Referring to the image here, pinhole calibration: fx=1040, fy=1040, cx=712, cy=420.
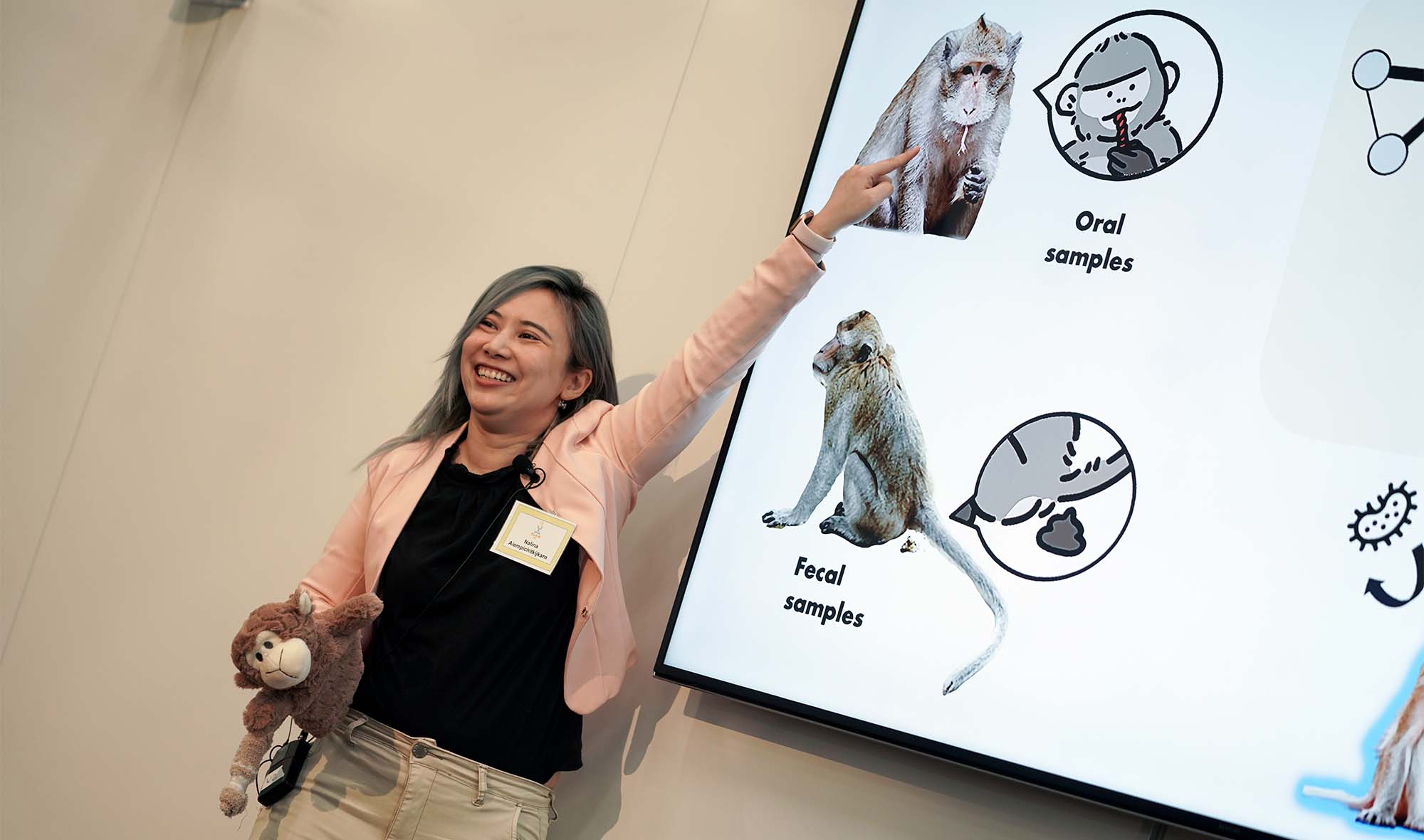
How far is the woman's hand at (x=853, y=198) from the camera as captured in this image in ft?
5.05

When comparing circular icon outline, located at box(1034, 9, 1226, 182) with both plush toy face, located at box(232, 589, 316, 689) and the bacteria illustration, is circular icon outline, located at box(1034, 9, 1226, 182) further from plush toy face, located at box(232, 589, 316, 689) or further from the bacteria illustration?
plush toy face, located at box(232, 589, 316, 689)

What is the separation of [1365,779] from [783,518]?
3.06 feet

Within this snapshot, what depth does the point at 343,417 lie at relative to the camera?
7.62 ft

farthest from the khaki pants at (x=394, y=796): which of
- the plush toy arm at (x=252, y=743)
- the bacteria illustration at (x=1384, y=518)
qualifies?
the bacteria illustration at (x=1384, y=518)

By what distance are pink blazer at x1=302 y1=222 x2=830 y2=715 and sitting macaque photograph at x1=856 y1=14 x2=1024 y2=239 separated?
41 centimetres

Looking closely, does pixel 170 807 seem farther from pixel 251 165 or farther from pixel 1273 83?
pixel 1273 83

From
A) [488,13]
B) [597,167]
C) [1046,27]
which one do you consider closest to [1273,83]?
[1046,27]

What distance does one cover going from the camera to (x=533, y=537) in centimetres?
164

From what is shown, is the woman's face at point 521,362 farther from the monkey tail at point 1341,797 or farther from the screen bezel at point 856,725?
the monkey tail at point 1341,797

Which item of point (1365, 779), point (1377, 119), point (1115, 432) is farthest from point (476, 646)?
point (1377, 119)

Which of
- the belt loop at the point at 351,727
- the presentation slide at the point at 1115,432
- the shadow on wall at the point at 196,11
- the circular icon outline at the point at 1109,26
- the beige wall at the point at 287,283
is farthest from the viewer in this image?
the shadow on wall at the point at 196,11

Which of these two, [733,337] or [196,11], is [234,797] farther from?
[196,11]

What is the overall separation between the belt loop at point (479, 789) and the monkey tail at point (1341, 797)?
1.17 m

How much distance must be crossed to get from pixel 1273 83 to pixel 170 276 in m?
2.47
